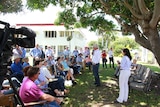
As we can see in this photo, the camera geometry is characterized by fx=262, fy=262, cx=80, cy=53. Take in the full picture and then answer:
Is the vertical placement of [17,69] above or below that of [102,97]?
above

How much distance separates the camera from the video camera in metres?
2.84

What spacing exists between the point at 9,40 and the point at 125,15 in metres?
→ 9.27

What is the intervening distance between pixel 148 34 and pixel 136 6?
1.16 m

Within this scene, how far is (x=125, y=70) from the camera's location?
8352mm

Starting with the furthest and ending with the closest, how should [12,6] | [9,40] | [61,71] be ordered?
1. [12,6]
2. [61,71]
3. [9,40]

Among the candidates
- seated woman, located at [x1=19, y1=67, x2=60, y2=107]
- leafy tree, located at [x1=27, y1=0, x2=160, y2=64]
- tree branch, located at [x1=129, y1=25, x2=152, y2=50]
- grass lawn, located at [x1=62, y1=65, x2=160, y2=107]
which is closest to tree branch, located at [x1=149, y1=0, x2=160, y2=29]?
leafy tree, located at [x1=27, y1=0, x2=160, y2=64]

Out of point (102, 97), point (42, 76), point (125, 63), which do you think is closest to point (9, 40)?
point (42, 76)

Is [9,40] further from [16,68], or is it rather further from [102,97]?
[102,97]

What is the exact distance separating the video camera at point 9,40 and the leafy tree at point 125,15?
6.18 m

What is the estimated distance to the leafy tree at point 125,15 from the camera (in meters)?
9.44

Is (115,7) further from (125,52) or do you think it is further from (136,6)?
(125,52)

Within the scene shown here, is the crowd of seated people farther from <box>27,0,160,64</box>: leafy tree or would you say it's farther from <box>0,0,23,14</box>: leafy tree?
<box>0,0,23,14</box>: leafy tree

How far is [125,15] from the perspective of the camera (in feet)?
38.1

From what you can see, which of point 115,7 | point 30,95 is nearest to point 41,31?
point 115,7
